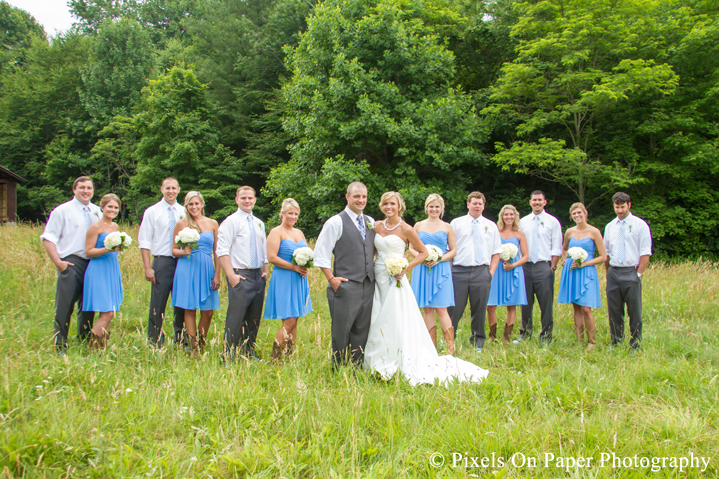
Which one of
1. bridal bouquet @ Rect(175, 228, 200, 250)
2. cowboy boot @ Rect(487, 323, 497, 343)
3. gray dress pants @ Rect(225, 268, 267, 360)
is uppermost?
bridal bouquet @ Rect(175, 228, 200, 250)

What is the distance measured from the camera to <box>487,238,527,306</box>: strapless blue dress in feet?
22.3

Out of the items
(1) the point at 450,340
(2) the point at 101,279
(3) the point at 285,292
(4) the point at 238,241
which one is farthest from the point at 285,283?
(1) the point at 450,340

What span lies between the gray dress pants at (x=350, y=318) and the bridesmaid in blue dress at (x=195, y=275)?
67.9 inches

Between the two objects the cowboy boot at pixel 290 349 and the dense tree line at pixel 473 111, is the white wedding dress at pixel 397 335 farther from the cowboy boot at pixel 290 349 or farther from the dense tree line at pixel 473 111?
the dense tree line at pixel 473 111

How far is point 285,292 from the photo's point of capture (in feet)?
17.3

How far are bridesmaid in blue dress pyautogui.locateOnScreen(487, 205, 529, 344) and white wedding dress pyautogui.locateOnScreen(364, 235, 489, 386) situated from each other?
2.12m

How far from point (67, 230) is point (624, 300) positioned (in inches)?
282

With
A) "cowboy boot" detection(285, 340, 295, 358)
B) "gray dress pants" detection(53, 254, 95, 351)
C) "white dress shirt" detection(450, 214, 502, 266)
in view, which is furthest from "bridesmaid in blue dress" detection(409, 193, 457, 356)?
"gray dress pants" detection(53, 254, 95, 351)

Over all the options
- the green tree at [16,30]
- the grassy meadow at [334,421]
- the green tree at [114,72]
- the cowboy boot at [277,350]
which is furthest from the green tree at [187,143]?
the green tree at [16,30]

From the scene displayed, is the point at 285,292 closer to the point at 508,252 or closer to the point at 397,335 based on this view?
the point at 397,335

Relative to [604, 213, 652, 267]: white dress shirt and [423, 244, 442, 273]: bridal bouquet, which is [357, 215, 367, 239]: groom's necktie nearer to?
[423, 244, 442, 273]: bridal bouquet

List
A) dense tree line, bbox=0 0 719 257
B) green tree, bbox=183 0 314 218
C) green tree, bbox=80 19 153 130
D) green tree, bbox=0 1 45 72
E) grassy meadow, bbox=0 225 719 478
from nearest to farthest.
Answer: grassy meadow, bbox=0 225 719 478, dense tree line, bbox=0 0 719 257, green tree, bbox=183 0 314 218, green tree, bbox=80 19 153 130, green tree, bbox=0 1 45 72

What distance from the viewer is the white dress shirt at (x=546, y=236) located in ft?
22.5

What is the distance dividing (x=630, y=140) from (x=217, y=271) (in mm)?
18767
